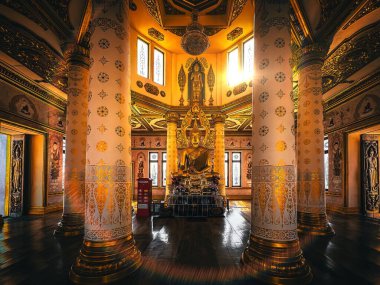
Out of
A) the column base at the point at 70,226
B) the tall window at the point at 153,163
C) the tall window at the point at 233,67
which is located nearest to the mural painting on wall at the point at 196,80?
the tall window at the point at 233,67

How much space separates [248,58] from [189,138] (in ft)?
14.4

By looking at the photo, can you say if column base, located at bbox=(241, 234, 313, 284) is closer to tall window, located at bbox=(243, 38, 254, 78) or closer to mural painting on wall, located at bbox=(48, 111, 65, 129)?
tall window, located at bbox=(243, 38, 254, 78)

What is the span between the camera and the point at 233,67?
1064cm

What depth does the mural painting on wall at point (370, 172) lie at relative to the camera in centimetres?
845

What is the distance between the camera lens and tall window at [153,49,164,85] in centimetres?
1058

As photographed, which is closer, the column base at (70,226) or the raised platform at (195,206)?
the column base at (70,226)

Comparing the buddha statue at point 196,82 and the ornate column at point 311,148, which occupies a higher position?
the buddha statue at point 196,82

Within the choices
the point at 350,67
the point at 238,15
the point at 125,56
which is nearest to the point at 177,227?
the point at 125,56

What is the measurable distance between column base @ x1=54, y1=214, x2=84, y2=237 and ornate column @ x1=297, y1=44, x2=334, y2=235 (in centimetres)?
521

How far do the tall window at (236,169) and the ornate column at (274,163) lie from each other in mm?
13105

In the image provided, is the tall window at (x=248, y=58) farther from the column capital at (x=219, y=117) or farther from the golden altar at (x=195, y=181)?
the golden altar at (x=195, y=181)

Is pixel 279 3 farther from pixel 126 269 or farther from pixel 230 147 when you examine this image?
pixel 230 147

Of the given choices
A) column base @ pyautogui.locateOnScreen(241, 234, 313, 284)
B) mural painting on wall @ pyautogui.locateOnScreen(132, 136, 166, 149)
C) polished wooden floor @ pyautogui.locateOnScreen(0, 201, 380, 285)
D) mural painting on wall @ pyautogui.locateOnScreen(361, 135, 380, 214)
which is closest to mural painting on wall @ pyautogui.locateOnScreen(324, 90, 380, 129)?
mural painting on wall @ pyautogui.locateOnScreen(361, 135, 380, 214)

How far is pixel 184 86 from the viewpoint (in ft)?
37.0
